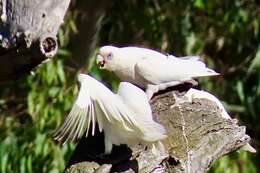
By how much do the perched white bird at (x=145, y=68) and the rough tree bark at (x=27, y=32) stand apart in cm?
109

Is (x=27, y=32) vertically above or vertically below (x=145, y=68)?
above

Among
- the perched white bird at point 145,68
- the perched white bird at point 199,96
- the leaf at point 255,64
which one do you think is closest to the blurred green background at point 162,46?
the leaf at point 255,64

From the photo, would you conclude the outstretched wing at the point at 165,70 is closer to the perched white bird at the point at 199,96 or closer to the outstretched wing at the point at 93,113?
the perched white bird at the point at 199,96

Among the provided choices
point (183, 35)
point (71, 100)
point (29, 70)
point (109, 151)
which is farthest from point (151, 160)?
point (183, 35)

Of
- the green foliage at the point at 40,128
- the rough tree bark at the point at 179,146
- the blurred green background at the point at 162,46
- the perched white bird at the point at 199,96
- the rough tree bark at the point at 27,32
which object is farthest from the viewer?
the blurred green background at the point at 162,46

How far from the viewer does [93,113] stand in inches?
92.4

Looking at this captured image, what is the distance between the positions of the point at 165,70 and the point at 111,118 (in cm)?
60

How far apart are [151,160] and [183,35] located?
10.1ft

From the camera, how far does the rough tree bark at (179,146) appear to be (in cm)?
227

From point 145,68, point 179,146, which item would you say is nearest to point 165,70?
point 145,68

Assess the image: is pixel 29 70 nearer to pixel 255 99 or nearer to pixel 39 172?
pixel 39 172

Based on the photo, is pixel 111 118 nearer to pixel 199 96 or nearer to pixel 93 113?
pixel 93 113

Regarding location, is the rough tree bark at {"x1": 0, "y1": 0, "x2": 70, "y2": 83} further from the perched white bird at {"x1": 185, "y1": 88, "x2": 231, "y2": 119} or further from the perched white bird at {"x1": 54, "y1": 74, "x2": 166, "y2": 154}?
the perched white bird at {"x1": 185, "y1": 88, "x2": 231, "y2": 119}

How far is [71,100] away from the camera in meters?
4.49
